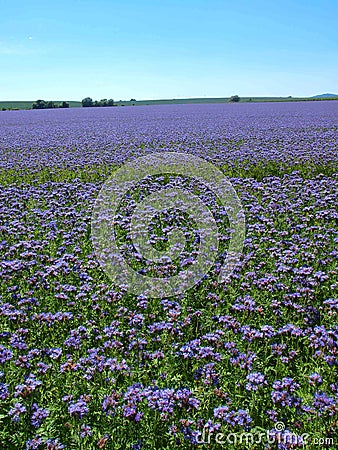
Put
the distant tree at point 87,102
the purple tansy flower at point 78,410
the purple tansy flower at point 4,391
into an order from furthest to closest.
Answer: the distant tree at point 87,102 → the purple tansy flower at point 4,391 → the purple tansy flower at point 78,410

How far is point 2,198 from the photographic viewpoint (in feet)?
22.8

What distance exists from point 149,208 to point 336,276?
2.57m

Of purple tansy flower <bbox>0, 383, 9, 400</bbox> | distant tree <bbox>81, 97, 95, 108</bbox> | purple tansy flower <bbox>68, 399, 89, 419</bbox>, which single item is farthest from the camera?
distant tree <bbox>81, 97, 95, 108</bbox>

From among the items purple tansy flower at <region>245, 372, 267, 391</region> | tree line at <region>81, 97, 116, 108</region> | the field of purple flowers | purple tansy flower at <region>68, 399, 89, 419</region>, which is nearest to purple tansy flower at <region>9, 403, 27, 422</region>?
the field of purple flowers

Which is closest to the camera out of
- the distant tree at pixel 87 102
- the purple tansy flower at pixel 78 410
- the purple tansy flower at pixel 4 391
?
the purple tansy flower at pixel 78 410

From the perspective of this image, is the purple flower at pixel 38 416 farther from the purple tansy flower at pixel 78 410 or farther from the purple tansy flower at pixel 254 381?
the purple tansy flower at pixel 254 381

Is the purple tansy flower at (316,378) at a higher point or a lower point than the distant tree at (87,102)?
lower

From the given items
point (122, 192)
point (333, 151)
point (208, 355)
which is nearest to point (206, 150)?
point (333, 151)

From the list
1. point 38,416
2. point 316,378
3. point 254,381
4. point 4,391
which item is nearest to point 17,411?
point 38,416

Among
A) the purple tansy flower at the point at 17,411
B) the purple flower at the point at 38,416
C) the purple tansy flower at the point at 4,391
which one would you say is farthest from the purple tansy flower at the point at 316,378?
the purple tansy flower at the point at 4,391

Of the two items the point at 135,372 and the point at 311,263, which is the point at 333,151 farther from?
the point at 135,372

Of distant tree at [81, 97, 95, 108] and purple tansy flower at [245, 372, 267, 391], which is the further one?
distant tree at [81, 97, 95, 108]

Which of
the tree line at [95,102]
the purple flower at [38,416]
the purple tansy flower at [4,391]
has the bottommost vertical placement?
the purple flower at [38,416]

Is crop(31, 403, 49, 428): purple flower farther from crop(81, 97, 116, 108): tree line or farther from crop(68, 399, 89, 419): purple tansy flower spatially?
crop(81, 97, 116, 108): tree line
